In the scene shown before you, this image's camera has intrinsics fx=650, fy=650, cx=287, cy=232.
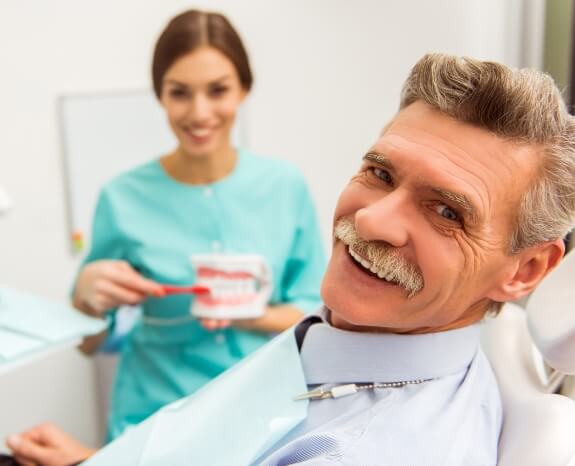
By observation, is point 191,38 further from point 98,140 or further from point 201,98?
point 98,140

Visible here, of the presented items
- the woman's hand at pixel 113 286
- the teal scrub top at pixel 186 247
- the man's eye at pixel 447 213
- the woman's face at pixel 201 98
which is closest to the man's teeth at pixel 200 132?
the woman's face at pixel 201 98

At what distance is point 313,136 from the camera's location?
238cm

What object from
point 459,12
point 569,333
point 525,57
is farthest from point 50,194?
point 569,333

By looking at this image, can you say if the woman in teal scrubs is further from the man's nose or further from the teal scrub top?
the man's nose

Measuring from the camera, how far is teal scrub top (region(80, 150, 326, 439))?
1451 mm

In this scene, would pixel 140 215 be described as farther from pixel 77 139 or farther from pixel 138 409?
pixel 77 139

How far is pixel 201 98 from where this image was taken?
1419 mm

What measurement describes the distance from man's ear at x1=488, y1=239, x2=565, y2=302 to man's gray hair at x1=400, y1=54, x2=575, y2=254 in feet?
0.10

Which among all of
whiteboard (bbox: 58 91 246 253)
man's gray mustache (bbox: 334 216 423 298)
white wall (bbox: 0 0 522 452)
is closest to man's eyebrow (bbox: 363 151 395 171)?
man's gray mustache (bbox: 334 216 423 298)

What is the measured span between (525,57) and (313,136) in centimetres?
76

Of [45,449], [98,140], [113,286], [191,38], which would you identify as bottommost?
[45,449]

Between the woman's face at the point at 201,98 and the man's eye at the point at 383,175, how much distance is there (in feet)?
2.06

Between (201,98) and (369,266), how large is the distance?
74 cm

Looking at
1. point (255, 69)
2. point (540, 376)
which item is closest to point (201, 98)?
point (540, 376)
